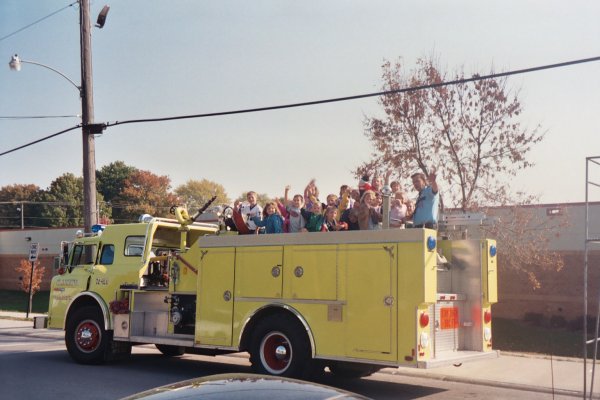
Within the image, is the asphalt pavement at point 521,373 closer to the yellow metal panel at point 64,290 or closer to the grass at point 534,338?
the yellow metal panel at point 64,290

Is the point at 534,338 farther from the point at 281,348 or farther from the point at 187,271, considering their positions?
the point at 281,348

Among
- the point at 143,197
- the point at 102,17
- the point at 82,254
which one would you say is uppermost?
the point at 143,197

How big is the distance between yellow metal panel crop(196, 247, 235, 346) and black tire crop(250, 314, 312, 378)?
24.0 inches

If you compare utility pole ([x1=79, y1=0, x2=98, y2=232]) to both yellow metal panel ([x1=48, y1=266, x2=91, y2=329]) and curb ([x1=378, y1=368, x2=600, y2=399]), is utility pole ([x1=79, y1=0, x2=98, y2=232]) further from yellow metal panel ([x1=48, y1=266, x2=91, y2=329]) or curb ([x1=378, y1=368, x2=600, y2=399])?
curb ([x1=378, y1=368, x2=600, y2=399])

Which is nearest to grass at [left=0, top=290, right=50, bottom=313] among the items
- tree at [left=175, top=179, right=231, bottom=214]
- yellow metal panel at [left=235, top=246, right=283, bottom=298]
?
yellow metal panel at [left=235, top=246, right=283, bottom=298]

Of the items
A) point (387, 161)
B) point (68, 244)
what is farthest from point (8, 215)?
point (68, 244)

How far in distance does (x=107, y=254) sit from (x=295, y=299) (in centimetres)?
468

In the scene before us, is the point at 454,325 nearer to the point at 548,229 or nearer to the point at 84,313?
the point at 84,313

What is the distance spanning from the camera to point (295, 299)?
9445mm

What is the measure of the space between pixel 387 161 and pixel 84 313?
538 inches

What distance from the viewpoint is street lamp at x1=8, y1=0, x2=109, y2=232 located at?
59.1 feet

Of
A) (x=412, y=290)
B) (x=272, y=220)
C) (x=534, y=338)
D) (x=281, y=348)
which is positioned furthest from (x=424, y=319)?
(x=534, y=338)

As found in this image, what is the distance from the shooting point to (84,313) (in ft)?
40.1

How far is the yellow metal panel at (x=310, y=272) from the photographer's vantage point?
30.2 feet
